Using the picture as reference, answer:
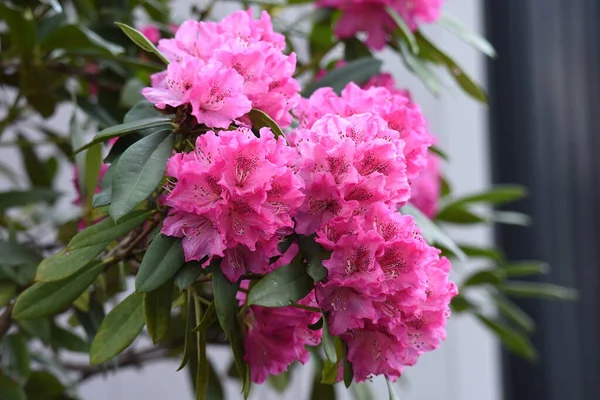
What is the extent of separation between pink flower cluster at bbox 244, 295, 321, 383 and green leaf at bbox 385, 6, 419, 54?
387mm

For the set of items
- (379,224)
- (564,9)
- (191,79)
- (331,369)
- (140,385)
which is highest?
(564,9)

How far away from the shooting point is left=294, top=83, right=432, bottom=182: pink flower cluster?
0.67 m

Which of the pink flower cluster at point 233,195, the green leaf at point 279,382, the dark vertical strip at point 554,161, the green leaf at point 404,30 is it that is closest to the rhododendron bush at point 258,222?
the pink flower cluster at point 233,195

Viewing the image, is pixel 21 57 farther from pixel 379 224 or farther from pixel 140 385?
pixel 140 385

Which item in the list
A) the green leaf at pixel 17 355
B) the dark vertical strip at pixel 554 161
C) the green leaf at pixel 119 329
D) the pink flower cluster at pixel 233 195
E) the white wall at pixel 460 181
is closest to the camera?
the pink flower cluster at pixel 233 195

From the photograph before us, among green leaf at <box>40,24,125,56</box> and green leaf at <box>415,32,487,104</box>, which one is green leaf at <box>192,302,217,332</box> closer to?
green leaf at <box>40,24,125,56</box>

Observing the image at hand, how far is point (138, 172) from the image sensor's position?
0.61 metres

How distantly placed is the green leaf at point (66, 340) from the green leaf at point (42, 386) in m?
0.06

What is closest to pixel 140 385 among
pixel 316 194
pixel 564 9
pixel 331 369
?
pixel 331 369

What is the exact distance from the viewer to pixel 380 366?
62cm

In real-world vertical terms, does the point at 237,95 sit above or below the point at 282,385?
above

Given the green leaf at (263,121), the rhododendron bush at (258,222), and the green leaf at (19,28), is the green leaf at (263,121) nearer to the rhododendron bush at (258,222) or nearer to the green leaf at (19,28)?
the rhododendron bush at (258,222)

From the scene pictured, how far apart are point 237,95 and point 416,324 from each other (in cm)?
22

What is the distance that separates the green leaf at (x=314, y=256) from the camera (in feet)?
1.95
